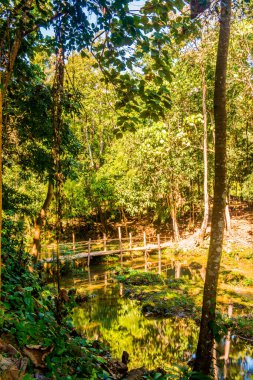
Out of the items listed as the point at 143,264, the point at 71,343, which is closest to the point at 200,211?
the point at 143,264

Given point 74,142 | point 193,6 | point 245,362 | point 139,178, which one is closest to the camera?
point 193,6

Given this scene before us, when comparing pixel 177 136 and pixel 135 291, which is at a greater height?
pixel 177 136

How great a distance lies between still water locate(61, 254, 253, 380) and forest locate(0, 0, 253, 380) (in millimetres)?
46

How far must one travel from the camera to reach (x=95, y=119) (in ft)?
78.7

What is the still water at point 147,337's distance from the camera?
258 inches

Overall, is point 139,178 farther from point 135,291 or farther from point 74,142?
point 74,142

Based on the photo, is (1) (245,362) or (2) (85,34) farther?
(1) (245,362)

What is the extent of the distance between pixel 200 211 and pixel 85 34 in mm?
23899

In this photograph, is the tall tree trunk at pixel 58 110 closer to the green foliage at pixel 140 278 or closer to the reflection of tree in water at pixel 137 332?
the reflection of tree in water at pixel 137 332

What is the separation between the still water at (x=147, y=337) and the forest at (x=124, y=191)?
0.05m

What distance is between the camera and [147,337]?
805 cm

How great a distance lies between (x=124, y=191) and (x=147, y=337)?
1462 cm

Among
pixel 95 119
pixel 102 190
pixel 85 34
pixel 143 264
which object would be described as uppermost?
pixel 95 119

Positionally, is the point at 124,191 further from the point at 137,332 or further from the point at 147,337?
the point at 147,337
